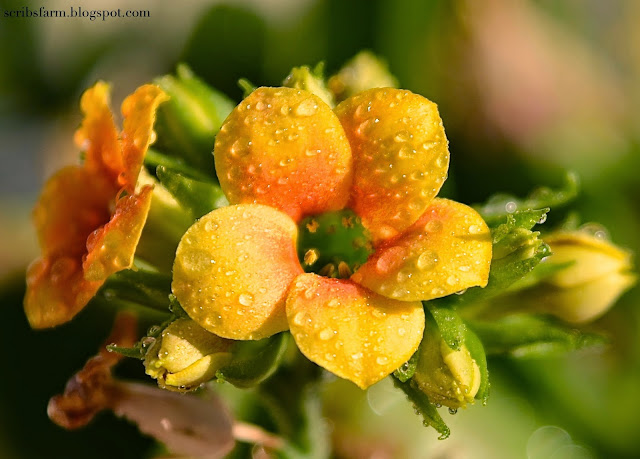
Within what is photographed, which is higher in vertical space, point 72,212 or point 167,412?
point 72,212

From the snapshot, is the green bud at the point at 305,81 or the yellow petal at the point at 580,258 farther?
the yellow petal at the point at 580,258

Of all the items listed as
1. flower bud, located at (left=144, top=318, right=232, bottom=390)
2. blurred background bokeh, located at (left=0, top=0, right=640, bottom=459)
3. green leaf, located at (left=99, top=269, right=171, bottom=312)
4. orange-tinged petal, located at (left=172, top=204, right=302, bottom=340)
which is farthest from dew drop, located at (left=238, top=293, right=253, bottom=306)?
blurred background bokeh, located at (left=0, top=0, right=640, bottom=459)

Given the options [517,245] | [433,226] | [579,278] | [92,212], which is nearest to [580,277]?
[579,278]

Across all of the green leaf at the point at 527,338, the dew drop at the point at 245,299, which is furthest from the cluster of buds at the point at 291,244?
the green leaf at the point at 527,338

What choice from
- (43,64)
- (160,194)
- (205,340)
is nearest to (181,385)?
(205,340)

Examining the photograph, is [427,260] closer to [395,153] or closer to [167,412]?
[395,153]

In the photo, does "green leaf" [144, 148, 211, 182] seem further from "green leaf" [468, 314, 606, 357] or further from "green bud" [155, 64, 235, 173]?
"green leaf" [468, 314, 606, 357]

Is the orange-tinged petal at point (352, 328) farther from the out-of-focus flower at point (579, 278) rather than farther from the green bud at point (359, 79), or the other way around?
the green bud at point (359, 79)
